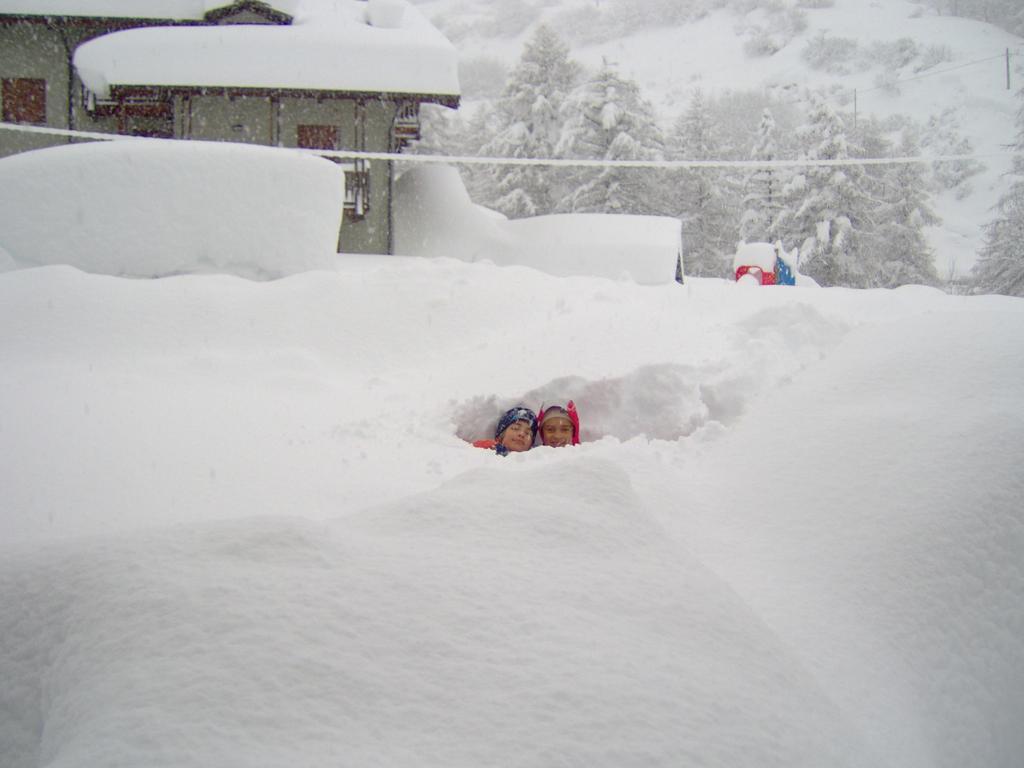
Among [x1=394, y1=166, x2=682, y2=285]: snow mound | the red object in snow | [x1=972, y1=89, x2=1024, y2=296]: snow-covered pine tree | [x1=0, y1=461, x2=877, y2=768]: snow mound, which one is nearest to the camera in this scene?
[x1=0, y1=461, x2=877, y2=768]: snow mound

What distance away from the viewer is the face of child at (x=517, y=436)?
13.9 feet

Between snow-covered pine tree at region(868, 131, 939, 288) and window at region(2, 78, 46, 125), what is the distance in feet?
87.2

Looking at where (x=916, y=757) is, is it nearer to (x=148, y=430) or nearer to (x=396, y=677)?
(x=396, y=677)

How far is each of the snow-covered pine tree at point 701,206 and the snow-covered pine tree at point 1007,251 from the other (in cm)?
913

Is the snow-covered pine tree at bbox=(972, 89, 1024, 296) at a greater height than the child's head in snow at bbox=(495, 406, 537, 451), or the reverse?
the snow-covered pine tree at bbox=(972, 89, 1024, 296)

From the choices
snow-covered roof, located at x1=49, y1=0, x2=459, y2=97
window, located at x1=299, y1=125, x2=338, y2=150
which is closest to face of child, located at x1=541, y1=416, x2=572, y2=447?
snow-covered roof, located at x1=49, y1=0, x2=459, y2=97

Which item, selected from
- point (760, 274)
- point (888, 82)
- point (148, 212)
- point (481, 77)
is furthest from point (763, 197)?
point (481, 77)

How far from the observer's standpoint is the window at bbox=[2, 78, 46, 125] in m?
16.2

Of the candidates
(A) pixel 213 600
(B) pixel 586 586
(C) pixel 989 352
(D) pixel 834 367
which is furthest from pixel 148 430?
(C) pixel 989 352

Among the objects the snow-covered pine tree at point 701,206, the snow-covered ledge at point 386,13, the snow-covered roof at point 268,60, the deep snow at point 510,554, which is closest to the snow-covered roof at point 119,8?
the snow-covered roof at point 268,60

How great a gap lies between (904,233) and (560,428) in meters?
27.6

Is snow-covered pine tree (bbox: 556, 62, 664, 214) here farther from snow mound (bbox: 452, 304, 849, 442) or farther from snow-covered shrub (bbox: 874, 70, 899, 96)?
snow-covered shrub (bbox: 874, 70, 899, 96)

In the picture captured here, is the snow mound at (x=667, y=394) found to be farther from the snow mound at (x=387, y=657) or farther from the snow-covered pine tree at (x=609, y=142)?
the snow-covered pine tree at (x=609, y=142)

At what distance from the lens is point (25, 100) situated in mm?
16266
